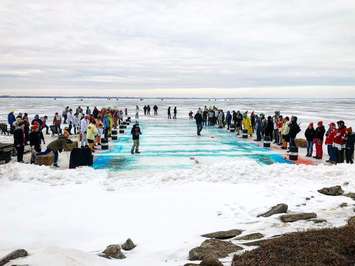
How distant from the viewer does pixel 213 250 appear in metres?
6.99

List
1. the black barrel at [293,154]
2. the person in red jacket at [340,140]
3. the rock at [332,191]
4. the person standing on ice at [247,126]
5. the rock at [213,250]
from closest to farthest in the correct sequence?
the rock at [213,250] < the rock at [332,191] < the person in red jacket at [340,140] < the black barrel at [293,154] < the person standing on ice at [247,126]

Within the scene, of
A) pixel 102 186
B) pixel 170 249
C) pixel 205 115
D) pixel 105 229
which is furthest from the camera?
pixel 205 115

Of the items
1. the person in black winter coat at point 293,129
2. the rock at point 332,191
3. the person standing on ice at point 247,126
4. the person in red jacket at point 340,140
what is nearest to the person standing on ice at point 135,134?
the person in black winter coat at point 293,129

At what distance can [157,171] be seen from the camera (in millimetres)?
15078

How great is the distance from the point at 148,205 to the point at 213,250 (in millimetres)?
3990

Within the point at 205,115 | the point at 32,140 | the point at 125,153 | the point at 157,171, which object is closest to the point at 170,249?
the point at 157,171

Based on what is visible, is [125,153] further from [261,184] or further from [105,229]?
[105,229]

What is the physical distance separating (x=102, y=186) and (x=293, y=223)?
618 cm

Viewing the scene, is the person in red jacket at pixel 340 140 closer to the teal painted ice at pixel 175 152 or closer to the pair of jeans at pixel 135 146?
the teal painted ice at pixel 175 152

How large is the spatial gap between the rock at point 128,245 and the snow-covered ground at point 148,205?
0.48 ft

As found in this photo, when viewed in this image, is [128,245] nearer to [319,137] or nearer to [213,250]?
[213,250]

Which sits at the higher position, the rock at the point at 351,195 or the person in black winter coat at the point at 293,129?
the person in black winter coat at the point at 293,129

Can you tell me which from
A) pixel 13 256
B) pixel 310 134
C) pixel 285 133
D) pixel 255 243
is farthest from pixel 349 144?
pixel 13 256

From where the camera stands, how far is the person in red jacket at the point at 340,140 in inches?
615
